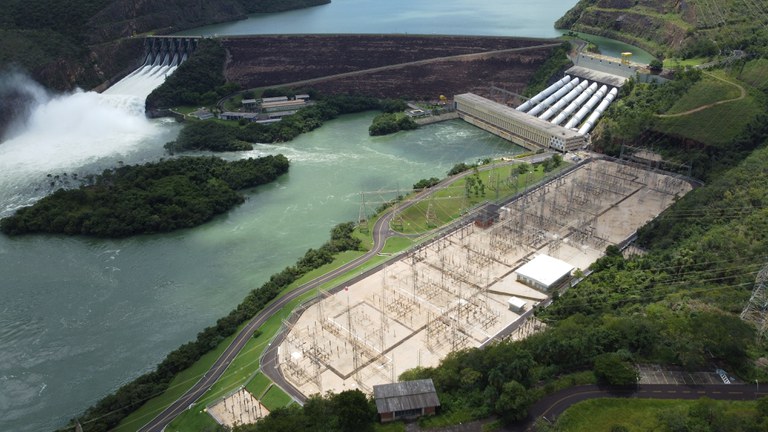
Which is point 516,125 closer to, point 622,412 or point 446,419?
point 622,412

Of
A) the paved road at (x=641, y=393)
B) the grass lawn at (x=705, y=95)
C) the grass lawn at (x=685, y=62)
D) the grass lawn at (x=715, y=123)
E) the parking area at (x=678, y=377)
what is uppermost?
the grass lawn at (x=685, y=62)

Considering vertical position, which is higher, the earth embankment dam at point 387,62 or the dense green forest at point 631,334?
the earth embankment dam at point 387,62

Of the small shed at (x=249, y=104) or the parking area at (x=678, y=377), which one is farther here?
the small shed at (x=249, y=104)

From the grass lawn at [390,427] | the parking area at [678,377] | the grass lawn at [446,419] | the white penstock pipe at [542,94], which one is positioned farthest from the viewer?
the white penstock pipe at [542,94]

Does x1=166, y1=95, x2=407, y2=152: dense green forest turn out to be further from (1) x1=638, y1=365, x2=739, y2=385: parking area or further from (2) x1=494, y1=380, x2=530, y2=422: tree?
(1) x1=638, y1=365, x2=739, y2=385: parking area

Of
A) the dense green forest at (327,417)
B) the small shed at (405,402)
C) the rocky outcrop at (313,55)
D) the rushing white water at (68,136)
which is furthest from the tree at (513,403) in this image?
the rocky outcrop at (313,55)

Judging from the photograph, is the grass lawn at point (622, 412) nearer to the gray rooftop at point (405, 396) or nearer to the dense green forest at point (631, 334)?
the dense green forest at point (631, 334)

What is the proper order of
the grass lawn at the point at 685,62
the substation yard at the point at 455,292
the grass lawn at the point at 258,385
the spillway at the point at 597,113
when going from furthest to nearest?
the grass lawn at the point at 685,62 → the spillway at the point at 597,113 → the substation yard at the point at 455,292 → the grass lawn at the point at 258,385

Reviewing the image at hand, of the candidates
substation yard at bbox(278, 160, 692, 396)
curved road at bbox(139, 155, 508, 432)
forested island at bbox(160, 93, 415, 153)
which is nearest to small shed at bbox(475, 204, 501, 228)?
substation yard at bbox(278, 160, 692, 396)
